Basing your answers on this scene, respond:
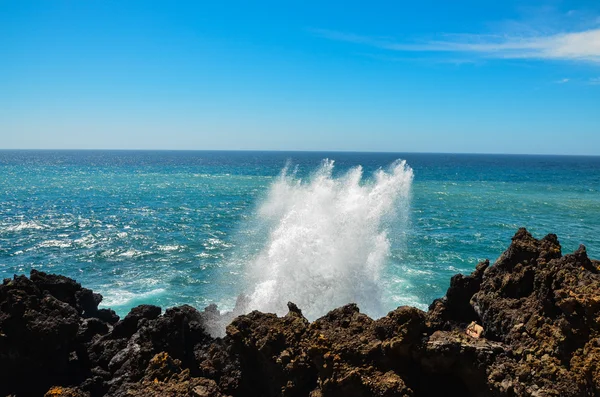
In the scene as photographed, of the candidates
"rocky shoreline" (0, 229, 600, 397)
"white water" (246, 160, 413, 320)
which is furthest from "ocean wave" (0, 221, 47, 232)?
"rocky shoreline" (0, 229, 600, 397)

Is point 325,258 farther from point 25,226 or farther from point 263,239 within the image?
point 25,226

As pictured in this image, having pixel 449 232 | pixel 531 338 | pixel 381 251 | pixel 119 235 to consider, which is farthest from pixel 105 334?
pixel 449 232

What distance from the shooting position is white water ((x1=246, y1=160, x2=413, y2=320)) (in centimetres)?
2234

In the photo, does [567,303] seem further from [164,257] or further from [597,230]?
[597,230]

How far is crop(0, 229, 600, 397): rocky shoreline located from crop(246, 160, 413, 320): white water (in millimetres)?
9639

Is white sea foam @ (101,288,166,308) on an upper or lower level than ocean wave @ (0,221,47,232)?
lower

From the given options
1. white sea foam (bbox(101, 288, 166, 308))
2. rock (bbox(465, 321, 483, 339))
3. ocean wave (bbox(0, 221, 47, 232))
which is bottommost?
white sea foam (bbox(101, 288, 166, 308))

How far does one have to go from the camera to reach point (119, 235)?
39000 mm

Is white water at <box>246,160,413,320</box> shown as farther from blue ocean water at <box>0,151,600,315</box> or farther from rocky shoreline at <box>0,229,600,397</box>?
rocky shoreline at <box>0,229,600,397</box>

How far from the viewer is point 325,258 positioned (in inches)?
1019

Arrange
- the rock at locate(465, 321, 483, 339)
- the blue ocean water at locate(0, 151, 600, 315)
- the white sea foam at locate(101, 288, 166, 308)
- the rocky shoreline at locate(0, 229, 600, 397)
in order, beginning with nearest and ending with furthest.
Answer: the rocky shoreline at locate(0, 229, 600, 397) < the rock at locate(465, 321, 483, 339) < the white sea foam at locate(101, 288, 166, 308) < the blue ocean water at locate(0, 151, 600, 315)

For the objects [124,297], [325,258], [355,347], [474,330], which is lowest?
[124,297]

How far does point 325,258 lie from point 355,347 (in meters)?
17.1

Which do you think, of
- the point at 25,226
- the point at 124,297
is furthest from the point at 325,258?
the point at 25,226
